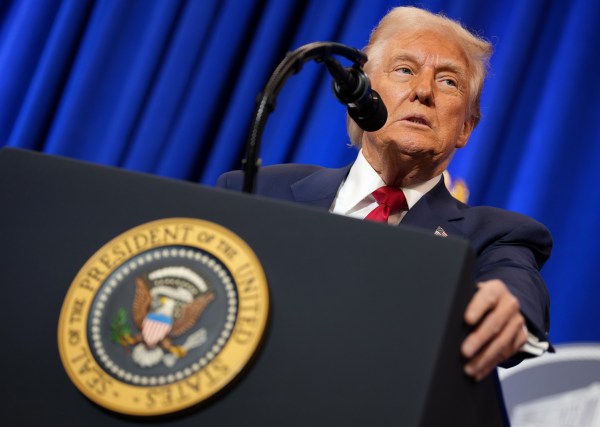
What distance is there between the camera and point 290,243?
0.83 meters

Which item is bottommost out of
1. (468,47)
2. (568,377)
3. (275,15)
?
(568,377)

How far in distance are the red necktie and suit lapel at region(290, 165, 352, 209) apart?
0.08m

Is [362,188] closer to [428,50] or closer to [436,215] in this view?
[436,215]

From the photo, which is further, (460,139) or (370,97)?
(460,139)

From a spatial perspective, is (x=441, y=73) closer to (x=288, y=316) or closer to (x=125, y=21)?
(x=288, y=316)

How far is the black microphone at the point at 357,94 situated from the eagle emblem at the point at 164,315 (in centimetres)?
35

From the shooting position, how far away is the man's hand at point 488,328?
0.84 metres

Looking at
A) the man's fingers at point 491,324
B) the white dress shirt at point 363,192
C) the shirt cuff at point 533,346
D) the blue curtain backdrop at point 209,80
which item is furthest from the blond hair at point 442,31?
the man's fingers at point 491,324

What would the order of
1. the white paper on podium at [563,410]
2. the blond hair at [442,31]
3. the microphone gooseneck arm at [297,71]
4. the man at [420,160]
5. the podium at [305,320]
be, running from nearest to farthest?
the podium at [305,320] → the microphone gooseneck arm at [297,71] → the man at [420,160] → the blond hair at [442,31] → the white paper on podium at [563,410]

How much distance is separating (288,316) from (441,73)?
44.4 inches

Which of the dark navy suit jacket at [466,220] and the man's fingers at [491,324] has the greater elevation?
the dark navy suit jacket at [466,220]

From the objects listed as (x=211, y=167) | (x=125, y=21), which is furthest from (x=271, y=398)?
(x=125, y=21)

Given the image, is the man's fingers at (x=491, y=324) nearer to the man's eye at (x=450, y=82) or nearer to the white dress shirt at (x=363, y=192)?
the white dress shirt at (x=363, y=192)

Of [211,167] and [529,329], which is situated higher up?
[211,167]
